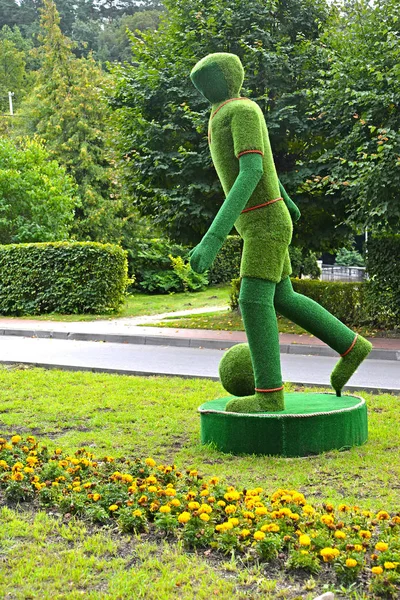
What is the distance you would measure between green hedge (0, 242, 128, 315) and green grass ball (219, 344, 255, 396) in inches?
504

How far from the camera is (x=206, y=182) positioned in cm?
1466

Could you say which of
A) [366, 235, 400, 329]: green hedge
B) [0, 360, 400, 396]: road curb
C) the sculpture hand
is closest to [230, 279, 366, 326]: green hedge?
[366, 235, 400, 329]: green hedge

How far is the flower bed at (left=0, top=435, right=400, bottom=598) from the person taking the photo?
3.18m

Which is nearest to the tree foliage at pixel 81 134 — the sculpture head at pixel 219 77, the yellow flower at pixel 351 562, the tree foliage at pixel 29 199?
the tree foliage at pixel 29 199

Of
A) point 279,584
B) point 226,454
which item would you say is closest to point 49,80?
point 226,454

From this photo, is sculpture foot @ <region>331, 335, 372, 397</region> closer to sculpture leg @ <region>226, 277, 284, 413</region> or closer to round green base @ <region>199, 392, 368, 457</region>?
round green base @ <region>199, 392, 368, 457</region>

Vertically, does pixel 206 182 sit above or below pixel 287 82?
below

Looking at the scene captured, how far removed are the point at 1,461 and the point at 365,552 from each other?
247 cm

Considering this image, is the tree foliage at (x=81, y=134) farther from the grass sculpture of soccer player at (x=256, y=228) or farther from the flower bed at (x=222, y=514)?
the flower bed at (x=222, y=514)

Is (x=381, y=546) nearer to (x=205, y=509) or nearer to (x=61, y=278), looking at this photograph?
(x=205, y=509)

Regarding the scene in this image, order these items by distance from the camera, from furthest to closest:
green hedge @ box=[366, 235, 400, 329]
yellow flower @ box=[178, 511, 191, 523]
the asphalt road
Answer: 1. green hedge @ box=[366, 235, 400, 329]
2. the asphalt road
3. yellow flower @ box=[178, 511, 191, 523]

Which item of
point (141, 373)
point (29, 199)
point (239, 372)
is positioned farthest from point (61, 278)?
point (239, 372)

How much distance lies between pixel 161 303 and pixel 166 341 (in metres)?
10.3

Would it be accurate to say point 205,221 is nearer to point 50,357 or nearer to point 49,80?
point 50,357
